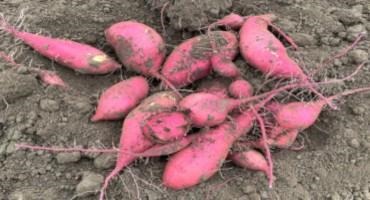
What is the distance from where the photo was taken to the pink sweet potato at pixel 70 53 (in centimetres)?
206

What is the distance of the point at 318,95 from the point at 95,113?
75 cm

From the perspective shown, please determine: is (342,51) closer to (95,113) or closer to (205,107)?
(205,107)

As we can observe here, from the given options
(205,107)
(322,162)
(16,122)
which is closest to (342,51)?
(322,162)

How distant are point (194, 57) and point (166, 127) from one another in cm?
33

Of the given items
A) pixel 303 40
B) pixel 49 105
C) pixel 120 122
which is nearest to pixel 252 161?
pixel 120 122

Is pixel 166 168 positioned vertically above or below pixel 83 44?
below

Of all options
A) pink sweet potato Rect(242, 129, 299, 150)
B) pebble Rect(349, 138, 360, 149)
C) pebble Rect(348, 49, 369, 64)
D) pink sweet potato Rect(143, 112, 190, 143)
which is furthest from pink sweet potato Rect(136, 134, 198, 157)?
pebble Rect(348, 49, 369, 64)

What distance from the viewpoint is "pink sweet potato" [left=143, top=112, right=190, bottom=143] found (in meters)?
1.79

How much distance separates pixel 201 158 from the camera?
71.6 inches

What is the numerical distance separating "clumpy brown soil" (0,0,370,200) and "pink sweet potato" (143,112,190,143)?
132 mm

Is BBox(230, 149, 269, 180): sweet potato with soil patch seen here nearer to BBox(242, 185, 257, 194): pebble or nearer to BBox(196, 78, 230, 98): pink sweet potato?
BBox(242, 185, 257, 194): pebble

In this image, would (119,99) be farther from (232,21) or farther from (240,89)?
(232,21)

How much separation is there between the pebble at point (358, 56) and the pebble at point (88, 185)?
105 cm

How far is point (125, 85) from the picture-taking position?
1.97m
